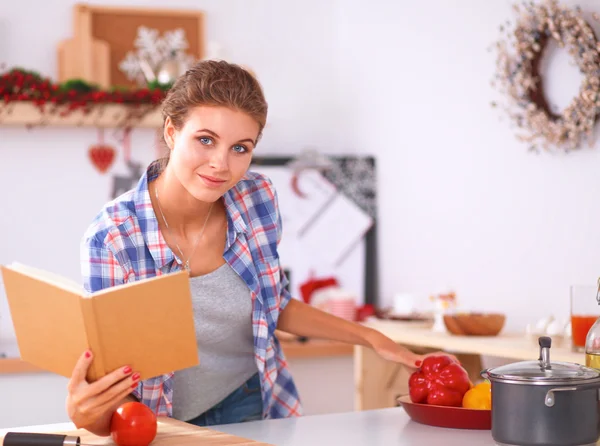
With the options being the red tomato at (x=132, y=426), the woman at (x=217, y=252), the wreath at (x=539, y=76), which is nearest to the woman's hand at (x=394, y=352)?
the woman at (x=217, y=252)

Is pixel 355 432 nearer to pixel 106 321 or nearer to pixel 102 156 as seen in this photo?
pixel 106 321

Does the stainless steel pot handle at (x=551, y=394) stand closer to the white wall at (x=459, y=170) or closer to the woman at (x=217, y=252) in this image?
the woman at (x=217, y=252)

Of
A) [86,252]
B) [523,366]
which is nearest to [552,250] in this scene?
[523,366]

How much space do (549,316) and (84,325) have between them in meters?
2.00

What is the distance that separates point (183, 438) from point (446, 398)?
57 cm

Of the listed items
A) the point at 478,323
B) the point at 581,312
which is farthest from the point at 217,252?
the point at 478,323

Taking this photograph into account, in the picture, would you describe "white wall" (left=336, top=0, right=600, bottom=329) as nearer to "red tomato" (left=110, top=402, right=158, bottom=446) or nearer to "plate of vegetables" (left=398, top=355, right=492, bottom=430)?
"plate of vegetables" (left=398, top=355, right=492, bottom=430)

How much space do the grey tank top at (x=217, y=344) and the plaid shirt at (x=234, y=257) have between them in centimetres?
3

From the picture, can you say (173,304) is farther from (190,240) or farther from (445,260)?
(445,260)

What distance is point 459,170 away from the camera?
3711mm

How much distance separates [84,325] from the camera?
151 centimetres

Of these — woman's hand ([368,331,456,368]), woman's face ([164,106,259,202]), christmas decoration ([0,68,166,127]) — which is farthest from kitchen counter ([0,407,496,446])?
christmas decoration ([0,68,166,127])

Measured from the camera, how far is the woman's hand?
2027mm

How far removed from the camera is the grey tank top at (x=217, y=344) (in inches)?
82.7
